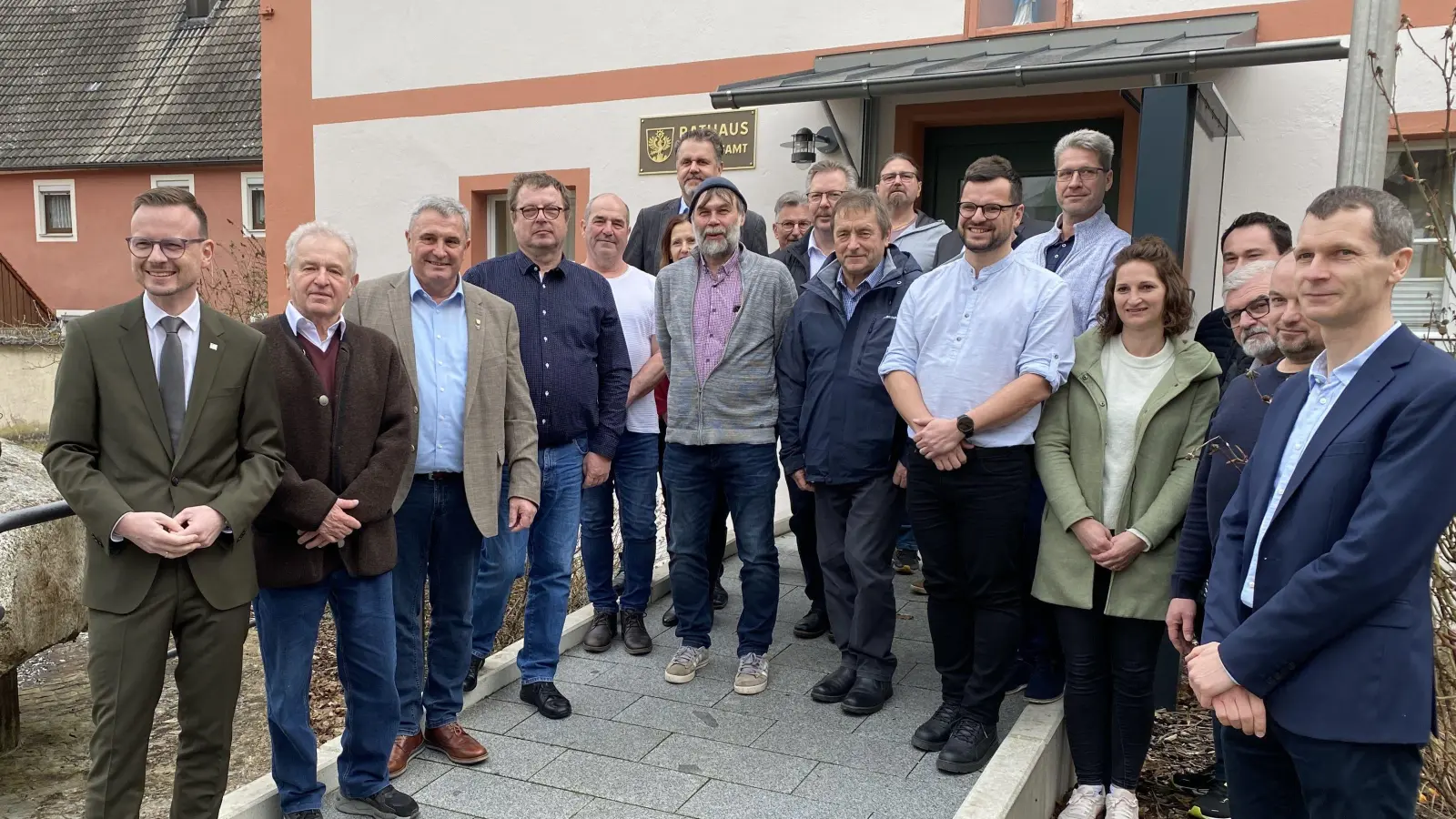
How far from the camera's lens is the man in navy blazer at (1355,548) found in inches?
86.6

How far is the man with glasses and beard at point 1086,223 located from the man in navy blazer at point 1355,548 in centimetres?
186

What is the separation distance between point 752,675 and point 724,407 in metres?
1.17

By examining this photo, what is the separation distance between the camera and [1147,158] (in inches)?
218

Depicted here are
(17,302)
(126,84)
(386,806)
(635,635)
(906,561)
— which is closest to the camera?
(386,806)

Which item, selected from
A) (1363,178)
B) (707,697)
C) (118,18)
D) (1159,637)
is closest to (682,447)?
(707,697)

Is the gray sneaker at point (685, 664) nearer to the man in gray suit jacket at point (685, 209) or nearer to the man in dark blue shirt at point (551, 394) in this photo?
the man in dark blue shirt at point (551, 394)

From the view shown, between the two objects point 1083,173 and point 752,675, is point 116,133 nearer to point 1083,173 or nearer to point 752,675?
point 752,675

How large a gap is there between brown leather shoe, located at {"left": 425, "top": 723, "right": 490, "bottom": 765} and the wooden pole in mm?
2467

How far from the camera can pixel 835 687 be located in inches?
180

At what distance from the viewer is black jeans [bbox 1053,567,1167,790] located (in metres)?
3.64

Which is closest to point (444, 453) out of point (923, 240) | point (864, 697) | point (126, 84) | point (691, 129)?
point (864, 697)

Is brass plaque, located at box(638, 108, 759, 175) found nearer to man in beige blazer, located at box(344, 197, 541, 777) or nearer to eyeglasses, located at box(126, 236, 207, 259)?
man in beige blazer, located at box(344, 197, 541, 777)

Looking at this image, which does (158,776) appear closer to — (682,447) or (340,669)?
(340,669)

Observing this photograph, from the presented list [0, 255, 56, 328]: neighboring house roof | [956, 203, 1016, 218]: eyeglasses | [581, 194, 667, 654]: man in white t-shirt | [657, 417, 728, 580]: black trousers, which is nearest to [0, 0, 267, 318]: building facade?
[0, 255, 56, 328]: neighboring house roof
